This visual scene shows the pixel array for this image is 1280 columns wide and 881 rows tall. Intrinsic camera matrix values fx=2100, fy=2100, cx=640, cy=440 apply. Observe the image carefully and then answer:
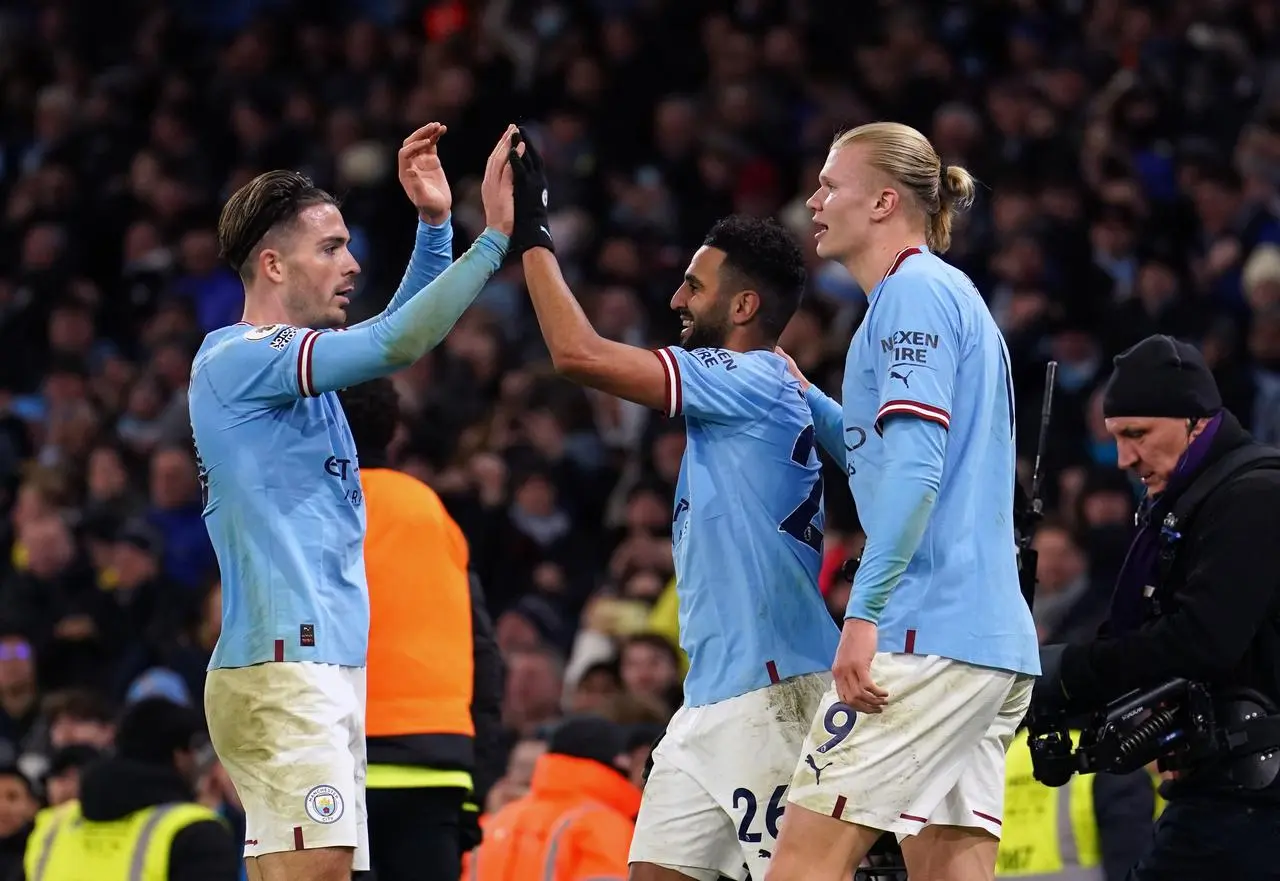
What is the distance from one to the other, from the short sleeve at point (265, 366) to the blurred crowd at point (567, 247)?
2916 mm

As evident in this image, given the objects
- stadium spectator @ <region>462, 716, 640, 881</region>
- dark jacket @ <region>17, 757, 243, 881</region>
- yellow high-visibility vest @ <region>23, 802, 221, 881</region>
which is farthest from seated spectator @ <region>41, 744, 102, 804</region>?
stadium spectator @ <region>462, 716, 640, 881</region>

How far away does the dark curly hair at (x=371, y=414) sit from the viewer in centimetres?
607

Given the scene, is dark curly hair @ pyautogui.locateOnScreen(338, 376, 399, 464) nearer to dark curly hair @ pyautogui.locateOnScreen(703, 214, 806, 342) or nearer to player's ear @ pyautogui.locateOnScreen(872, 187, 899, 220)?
dark curly hair @ pyautogui.locateOnScreen(703, 214, 806, 342)

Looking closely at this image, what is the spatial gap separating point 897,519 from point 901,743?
1.55ft

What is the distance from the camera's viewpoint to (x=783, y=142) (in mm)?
13453

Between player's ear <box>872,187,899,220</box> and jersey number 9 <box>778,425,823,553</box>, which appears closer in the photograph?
player's ear <box>872,187,899,220</box>

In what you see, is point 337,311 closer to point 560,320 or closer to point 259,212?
point 259,212

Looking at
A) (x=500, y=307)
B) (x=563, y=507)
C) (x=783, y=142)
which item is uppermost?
(x=783, y=142)

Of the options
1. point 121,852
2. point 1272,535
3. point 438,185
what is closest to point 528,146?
point 438,185

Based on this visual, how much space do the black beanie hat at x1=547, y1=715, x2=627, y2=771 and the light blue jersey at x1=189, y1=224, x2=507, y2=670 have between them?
7.13 feet

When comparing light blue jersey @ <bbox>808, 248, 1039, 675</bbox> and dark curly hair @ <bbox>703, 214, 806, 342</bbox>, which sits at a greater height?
dark curly hair @ <bbox>703, 214, 806, 342</bbox>

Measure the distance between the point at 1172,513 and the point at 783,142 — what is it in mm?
8420

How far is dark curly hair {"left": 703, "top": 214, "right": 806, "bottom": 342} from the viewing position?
5.21 m

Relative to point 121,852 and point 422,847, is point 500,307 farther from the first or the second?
point 422,847
